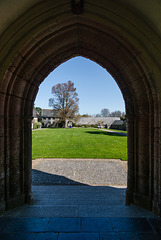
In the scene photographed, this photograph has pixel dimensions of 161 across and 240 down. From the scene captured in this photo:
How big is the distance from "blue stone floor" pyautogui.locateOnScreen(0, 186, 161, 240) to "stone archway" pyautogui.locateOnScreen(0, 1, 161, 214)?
0.34 m

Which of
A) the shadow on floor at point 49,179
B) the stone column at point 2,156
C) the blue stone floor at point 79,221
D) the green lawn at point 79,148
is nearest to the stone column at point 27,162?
the blue stone floor at point 79,221

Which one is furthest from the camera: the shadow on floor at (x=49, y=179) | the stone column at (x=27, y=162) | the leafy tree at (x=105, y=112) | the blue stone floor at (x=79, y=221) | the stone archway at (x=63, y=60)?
the leafy tree at (x=105, y=112)

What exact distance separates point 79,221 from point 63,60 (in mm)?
3464

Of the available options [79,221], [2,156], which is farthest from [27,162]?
[79,221]

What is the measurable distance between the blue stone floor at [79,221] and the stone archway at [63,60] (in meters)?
0.34

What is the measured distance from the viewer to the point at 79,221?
2.13m

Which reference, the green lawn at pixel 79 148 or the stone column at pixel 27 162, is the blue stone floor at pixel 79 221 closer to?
the stone column at pixel 27 162

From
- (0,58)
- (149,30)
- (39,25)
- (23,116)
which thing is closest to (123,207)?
(23,116)

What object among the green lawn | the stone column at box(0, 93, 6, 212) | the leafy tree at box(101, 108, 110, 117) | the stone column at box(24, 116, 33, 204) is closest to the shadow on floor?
the stone column at box(24, 116, 33, 204)

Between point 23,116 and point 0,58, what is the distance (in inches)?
47.6

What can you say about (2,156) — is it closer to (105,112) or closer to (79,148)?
(79,148)

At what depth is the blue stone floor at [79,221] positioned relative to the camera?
1.86 metres

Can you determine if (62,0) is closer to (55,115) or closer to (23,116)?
(23,116)

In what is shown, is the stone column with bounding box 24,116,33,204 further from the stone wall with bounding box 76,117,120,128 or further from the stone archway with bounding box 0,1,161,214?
the stone wall with bounding box 76,117,120,128
